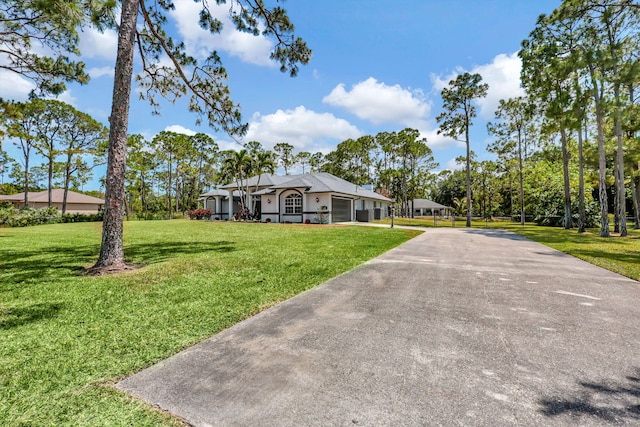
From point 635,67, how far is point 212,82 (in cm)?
1309

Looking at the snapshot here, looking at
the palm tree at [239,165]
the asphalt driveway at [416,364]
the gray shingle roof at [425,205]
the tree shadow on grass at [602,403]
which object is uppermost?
the palm tree at [239,165]

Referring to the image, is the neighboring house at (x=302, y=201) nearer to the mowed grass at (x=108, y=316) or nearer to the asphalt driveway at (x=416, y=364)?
the mowed grass at (x=108, y=316)

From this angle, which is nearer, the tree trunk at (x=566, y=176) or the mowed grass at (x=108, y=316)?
the mowed grass at (x=108, y=316)

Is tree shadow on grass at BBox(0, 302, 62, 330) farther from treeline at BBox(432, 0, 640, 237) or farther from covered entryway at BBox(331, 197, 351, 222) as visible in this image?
covered entryway at BBox(331, 197, 351, 222)

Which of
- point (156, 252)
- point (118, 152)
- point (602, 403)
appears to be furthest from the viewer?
point (156, 252)

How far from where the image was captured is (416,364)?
2.63 m

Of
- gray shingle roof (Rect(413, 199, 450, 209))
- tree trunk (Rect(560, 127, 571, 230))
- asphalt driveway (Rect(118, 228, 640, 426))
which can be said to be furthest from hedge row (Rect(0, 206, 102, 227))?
gray shingle roof (Rect(413, 199, 450, 209))

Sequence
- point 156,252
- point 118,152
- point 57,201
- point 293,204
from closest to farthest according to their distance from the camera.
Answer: point 118,152 → point 156,252 → point 293,204 → point 57,201

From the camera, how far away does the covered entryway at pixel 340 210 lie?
2616cm

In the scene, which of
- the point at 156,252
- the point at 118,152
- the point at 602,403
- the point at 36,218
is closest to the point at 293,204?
the point at 156,252

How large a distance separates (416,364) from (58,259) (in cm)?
940

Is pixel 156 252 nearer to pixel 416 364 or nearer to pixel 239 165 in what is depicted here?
pixel 416 364

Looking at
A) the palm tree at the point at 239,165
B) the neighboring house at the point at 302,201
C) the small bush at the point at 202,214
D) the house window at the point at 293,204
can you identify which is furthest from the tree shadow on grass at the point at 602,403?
the small bush at the point at 202,214

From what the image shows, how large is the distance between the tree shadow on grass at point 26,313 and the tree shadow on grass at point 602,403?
5.30 m
